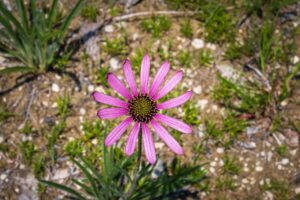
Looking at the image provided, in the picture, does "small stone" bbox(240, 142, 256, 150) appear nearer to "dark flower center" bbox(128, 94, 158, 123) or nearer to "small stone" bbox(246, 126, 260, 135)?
"small stone" bbox(246, 126, 260, 135)

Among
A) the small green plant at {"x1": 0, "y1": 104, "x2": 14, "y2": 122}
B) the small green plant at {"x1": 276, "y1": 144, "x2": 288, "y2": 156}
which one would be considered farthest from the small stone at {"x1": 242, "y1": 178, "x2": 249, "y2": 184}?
the small green plant at {"x1": 0, "y1": 104, "x2": 14, "y2": 122}

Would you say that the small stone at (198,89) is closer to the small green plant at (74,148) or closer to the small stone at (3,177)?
the small green plant at (74,148)

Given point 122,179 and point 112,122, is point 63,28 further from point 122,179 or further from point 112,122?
point 122,179

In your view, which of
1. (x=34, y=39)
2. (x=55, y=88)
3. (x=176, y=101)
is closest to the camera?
(x=176, y=101)

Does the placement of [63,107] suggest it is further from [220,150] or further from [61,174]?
[220,150]

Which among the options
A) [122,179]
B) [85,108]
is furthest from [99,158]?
[85,108]

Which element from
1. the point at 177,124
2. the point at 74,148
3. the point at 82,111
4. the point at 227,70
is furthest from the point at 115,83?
the point at 227,70
